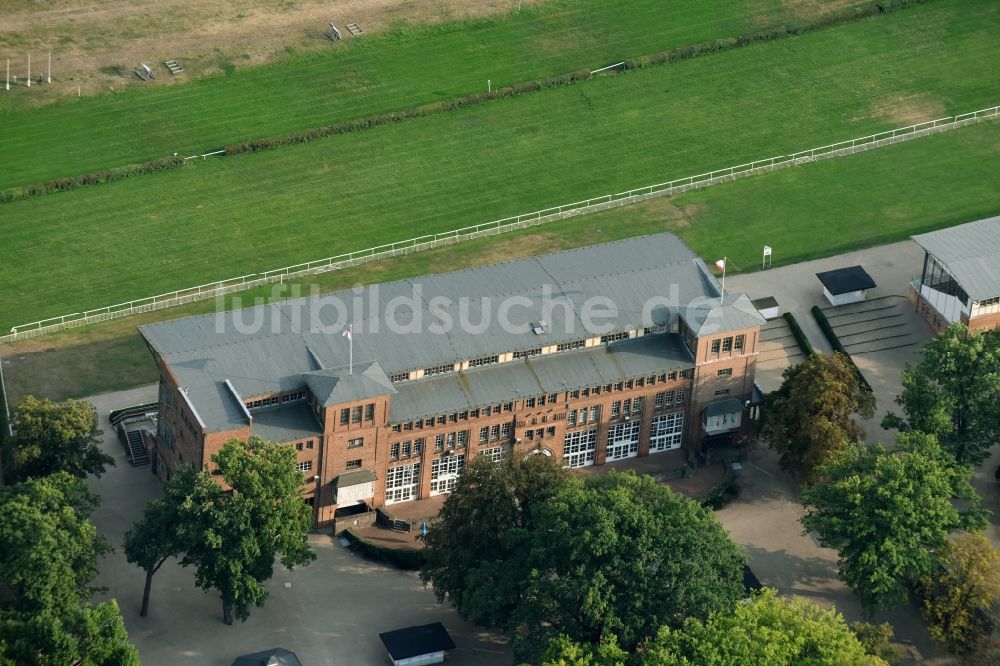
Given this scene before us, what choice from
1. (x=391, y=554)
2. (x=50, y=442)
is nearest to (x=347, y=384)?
Result: (x=391, y=554)

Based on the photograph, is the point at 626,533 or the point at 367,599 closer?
the point at 626,533

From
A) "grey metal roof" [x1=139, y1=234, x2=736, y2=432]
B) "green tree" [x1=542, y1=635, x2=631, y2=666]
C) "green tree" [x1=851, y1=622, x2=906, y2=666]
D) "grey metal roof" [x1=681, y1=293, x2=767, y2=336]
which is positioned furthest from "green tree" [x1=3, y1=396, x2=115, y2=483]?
"green tree" [x1=851, y1=622, x2=906, y2=666]

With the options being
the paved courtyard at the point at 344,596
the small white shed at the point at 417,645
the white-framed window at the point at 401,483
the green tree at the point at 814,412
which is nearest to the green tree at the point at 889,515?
the paved courtyard at the point at 344,596

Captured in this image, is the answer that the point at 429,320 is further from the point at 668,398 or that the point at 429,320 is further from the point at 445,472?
the point at 668,398

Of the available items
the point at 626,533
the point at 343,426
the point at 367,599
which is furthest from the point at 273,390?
the point at 626,533

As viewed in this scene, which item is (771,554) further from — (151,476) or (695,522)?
(151,476)

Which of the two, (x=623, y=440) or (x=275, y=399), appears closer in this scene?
(x=275, y=399)

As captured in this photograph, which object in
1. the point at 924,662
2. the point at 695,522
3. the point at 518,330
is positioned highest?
the point at 518,330
